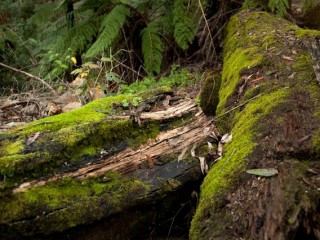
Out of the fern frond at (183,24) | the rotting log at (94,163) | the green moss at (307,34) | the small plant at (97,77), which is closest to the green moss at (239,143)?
the rotting log at (94,163)

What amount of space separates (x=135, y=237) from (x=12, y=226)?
2.53 feet

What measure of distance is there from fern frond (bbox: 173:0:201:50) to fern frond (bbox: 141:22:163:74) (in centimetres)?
33

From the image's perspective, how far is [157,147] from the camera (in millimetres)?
2555

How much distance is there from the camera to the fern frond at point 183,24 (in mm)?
5180

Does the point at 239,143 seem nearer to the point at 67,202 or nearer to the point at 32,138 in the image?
the point at 67,202

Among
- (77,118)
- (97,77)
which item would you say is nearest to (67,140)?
(77,118)

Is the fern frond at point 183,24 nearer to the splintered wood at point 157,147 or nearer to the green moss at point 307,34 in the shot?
the green moss at point 307,34

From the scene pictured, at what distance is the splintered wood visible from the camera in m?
2.32

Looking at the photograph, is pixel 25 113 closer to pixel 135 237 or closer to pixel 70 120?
pixel 70 120

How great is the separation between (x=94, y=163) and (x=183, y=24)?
3308 mm

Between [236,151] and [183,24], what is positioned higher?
[183,24]

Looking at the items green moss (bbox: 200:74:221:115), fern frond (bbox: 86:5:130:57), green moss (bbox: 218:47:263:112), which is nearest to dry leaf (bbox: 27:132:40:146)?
green moss (bbox: 218:47:263:112)

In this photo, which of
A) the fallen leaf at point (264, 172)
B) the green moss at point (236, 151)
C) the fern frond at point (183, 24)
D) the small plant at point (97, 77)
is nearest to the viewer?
the fallen leaf at point (264, 172)

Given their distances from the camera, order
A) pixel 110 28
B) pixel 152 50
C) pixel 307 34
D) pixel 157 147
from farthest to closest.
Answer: pixel 152 50 → pixel 110 28 → pixel 307 34 → pixel 157 147
